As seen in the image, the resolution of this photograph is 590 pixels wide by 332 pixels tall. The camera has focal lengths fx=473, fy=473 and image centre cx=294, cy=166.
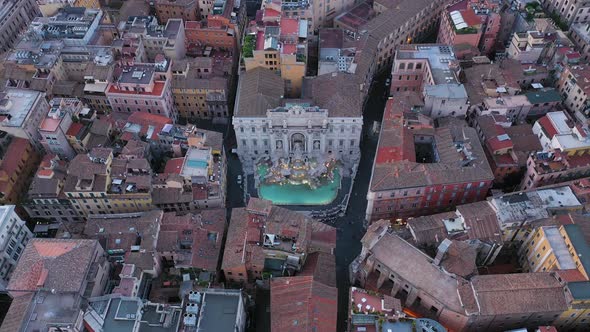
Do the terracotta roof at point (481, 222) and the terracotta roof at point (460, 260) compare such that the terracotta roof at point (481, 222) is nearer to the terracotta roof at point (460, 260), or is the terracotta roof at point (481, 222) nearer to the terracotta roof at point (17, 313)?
the terracotta roof at point (460, 260)

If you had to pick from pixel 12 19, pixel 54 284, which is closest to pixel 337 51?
pixel 54 284

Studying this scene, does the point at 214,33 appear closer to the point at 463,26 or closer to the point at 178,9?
the point at 178,9

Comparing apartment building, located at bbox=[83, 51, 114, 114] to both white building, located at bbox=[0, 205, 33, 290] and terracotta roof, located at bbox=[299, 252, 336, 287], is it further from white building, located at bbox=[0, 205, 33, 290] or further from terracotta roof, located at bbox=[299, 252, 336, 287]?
terracotta roof, located at bbox=[299, 252, 336, 287]

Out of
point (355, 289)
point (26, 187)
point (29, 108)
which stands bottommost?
point (26, 187)

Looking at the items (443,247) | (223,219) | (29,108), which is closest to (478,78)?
(443,247)

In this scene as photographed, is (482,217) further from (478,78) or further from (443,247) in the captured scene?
(478,78)
